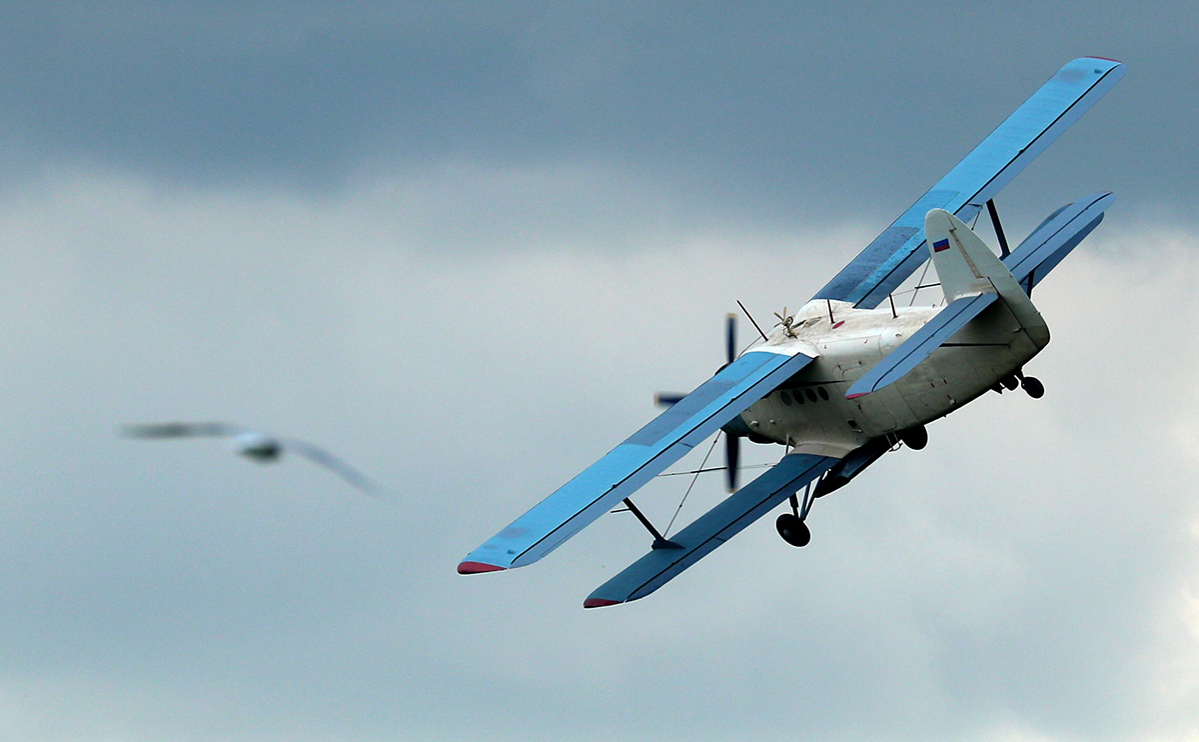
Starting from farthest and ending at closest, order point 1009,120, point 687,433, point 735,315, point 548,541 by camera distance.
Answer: point 1009,120
point 735,315
point 687,433
point 548,541

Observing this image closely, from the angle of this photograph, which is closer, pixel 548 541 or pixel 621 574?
pixel 548 541

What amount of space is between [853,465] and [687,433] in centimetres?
390

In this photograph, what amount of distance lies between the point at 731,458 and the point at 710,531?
2.18m

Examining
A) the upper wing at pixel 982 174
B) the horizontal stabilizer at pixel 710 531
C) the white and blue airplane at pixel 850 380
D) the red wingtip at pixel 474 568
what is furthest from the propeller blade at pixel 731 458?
the red wingtip at pixel 474 568

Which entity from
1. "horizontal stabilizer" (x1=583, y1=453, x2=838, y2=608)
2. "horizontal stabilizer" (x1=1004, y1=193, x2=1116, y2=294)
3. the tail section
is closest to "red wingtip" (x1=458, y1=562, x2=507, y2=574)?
"horizontal stabilizer" (x1=583, y1=453, x2=838, y2=608)

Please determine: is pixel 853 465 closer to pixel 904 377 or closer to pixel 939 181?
pixel 904 377

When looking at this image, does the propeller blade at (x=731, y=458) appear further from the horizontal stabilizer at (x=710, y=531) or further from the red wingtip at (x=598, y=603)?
the red wingtip at (x=598, y=603)

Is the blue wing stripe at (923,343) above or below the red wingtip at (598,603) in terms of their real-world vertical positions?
above

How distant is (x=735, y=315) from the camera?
4159 cm

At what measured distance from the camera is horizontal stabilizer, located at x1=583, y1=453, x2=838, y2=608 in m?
38.9

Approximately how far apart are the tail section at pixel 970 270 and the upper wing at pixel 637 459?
3.67 m

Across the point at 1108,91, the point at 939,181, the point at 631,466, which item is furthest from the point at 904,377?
the point at 1108,91

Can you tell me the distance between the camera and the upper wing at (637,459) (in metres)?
34.0

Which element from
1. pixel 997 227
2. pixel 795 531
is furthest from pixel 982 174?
pixel 795 531
